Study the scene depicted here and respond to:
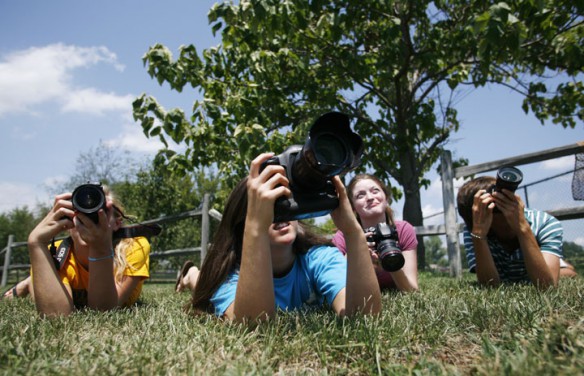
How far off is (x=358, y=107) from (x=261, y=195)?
27.8 feet

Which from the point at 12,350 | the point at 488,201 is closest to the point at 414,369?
the point at 12,350

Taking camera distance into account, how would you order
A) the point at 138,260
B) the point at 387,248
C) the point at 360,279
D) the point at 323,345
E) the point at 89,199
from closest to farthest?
1. the point at 323,345
2. the point at 360,279
3. the point at 89,199
4. the point at 387,248
5. the point at 138,260

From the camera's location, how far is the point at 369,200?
11.2 feet

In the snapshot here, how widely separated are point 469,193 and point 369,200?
0.78m

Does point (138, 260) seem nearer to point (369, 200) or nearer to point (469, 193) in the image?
point (369, 200)

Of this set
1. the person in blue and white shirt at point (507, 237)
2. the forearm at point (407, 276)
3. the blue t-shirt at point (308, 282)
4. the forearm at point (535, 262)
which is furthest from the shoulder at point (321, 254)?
the forearm at point (535, 262)

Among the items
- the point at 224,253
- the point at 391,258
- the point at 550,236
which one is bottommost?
the point at 550,236

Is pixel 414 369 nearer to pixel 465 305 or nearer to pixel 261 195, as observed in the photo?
pixel 261 195

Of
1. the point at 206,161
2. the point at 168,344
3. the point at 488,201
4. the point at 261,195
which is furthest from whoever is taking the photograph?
the point at 206,161

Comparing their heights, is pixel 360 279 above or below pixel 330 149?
below

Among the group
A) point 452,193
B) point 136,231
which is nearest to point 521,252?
point 452,193

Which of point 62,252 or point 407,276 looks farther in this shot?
point 407,276

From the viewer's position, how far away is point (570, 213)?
176 inches

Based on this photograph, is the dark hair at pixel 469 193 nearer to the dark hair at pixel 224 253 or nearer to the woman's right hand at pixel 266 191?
the dark hair at pixel 224 253
